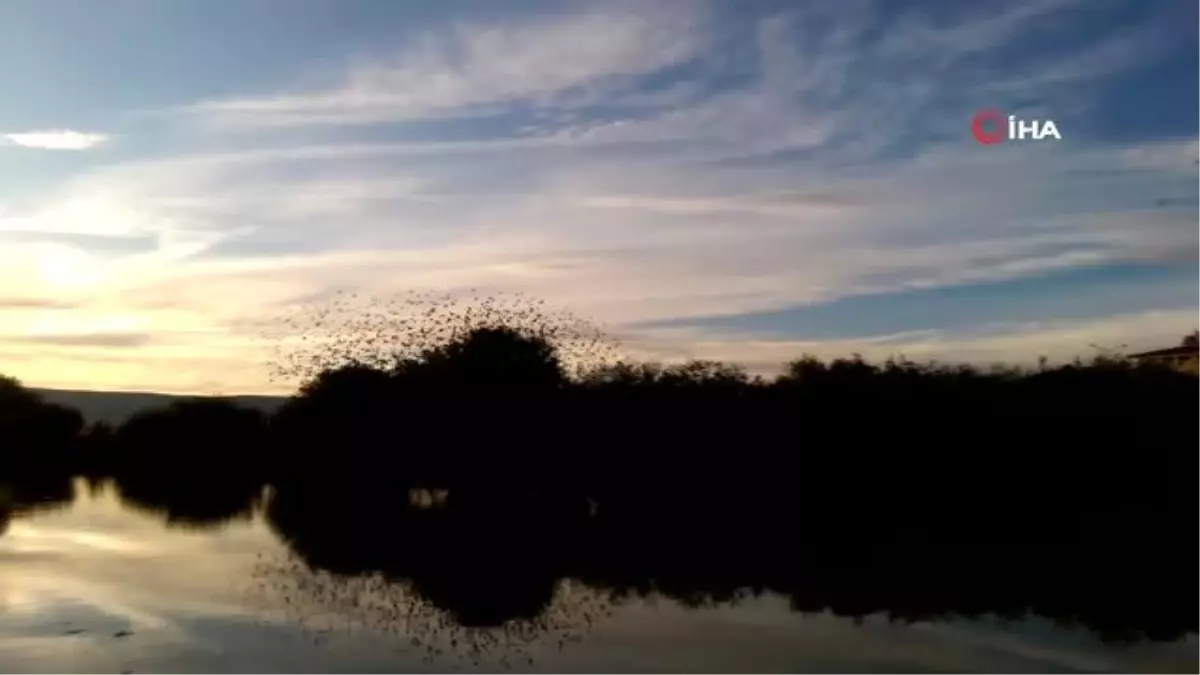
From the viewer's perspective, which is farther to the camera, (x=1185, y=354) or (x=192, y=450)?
(x=192, y=450)

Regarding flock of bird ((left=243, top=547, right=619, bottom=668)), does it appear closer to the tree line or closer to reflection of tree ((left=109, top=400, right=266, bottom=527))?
the tree line

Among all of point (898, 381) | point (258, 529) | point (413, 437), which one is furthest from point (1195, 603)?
point (413, 437)

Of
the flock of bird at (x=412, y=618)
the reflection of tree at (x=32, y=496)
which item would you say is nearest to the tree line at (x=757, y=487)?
the flock of bird at (x=412, y=618)

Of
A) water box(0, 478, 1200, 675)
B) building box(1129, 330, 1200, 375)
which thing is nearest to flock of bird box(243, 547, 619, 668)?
water box(0, 478, 1200, 675)

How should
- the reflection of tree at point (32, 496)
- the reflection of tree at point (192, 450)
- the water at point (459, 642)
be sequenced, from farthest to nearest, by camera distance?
the reflection of tree at point (192, 450), the reflection of tree at point (32, 496), the water at point (459, 642)

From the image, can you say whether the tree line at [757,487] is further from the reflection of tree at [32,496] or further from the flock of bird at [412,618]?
the reflection of tree at [32,496]

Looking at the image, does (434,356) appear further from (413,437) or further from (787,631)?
(787,631)

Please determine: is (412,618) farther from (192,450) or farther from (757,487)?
(192,450)

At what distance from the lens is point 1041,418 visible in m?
37.7

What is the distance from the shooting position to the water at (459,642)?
1661cm

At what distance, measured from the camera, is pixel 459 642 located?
62.0 feet

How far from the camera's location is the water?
16.6 metres

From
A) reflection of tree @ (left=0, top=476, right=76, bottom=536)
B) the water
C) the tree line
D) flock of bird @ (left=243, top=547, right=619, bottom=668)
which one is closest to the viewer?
the water

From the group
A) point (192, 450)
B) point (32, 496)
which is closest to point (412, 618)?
point (32, 496)
